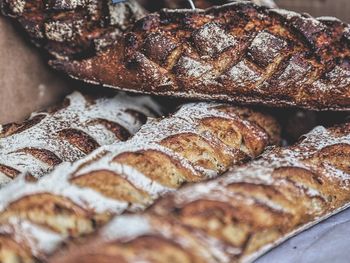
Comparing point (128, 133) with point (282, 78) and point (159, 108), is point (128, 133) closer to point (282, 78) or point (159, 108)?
point (159, 108)

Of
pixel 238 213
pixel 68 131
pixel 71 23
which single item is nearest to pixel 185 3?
pixel 71 23

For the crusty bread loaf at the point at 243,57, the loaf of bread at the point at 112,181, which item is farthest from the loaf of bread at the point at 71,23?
the loaf of bread at the point at 112,181

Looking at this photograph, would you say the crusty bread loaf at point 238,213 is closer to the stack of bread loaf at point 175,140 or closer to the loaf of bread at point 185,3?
the stack of bread loaf at point 175,140

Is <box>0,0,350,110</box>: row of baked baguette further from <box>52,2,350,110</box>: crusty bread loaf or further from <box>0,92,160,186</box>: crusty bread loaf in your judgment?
<box>0,92,160,186</box>: crusty bread loaf

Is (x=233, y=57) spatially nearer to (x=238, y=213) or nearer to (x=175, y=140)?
(x=175, y=140)

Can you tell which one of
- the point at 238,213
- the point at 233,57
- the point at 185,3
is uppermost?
the point at 185,3

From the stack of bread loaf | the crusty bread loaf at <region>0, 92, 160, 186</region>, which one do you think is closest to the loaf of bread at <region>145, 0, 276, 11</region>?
the stack of bread loaf

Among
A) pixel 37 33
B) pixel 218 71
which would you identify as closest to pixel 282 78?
pixel 218 71
